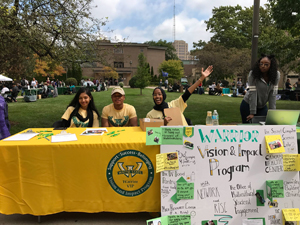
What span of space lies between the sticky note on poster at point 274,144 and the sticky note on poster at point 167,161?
100 centimetres

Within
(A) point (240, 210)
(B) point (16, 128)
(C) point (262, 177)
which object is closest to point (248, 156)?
(C) point (262, 177)

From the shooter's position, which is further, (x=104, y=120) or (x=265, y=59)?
(x=104, y=120)

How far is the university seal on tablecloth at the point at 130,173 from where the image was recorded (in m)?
2.58

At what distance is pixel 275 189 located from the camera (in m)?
2.40

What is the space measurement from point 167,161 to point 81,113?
2018 millimetres

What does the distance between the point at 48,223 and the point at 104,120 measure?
174 cm

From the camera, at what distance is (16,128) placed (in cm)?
741

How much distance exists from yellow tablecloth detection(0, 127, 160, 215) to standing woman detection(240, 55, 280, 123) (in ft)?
6.86

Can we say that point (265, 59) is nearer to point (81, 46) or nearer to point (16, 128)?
point (81, 46)

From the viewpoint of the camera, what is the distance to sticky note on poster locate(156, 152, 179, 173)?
2.44 m

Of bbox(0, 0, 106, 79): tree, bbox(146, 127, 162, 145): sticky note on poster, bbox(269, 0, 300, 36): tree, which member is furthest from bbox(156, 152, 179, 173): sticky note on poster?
bbox(269, 0, 300, 36): tree

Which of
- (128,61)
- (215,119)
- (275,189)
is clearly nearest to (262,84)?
(215,119)

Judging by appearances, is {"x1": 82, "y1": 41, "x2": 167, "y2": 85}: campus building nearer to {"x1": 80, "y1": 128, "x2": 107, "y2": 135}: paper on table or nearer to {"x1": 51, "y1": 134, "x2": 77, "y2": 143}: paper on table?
{"x1": 80, "y1": 128, "x2": 107, "y2": 135}: paper on table

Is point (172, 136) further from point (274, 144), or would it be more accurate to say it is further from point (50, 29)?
point (50, 29)
